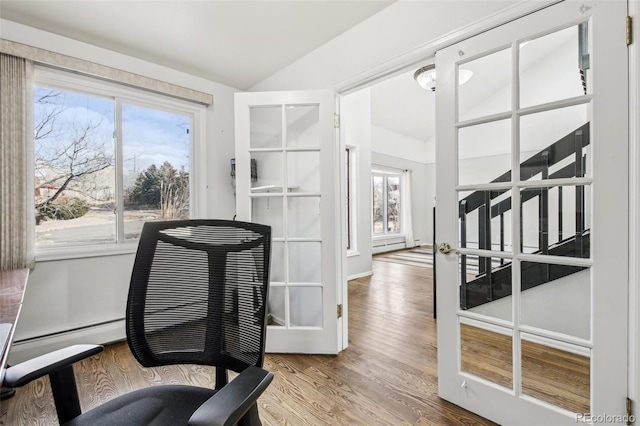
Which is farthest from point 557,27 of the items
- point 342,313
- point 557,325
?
point 342,313

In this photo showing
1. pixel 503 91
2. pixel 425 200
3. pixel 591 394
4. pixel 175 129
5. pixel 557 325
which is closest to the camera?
pixel 591 394

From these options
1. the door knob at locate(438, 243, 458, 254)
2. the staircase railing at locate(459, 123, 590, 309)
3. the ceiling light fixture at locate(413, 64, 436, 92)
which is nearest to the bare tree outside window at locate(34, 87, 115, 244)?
the door knob at locate(438, 243, 458, 254)

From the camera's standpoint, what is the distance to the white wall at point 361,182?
15.0ft

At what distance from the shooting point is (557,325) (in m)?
1.31

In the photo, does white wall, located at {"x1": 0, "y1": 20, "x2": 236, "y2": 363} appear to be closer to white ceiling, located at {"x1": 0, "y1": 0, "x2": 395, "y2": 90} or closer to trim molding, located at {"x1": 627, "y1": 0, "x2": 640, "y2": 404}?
white ceiling, located at {"x1": 0, "y1": 0, "x2": 395, "y2": 90}

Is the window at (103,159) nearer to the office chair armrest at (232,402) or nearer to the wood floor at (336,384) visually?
the wood floor at (336,384)

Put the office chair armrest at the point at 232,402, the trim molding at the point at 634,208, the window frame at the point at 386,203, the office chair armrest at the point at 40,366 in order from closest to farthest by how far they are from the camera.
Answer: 1. the office chair armrest at the point at 232,402
2. the office chair armrest at the point at 40,366
3. the trim molding at the point at 634,208
4. the window frame at the point at 386,203

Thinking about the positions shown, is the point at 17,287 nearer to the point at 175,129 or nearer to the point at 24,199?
the point at 24,199

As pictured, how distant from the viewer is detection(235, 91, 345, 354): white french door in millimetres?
2195

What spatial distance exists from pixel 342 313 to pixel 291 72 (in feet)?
7.32

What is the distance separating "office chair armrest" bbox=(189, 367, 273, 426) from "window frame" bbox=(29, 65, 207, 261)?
2312 millimetres

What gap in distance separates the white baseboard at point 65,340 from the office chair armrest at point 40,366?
1.67 m

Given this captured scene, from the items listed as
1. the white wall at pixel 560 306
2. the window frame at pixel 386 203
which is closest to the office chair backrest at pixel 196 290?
the white wall at pixel 560 306

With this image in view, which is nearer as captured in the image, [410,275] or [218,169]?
[218,169]
